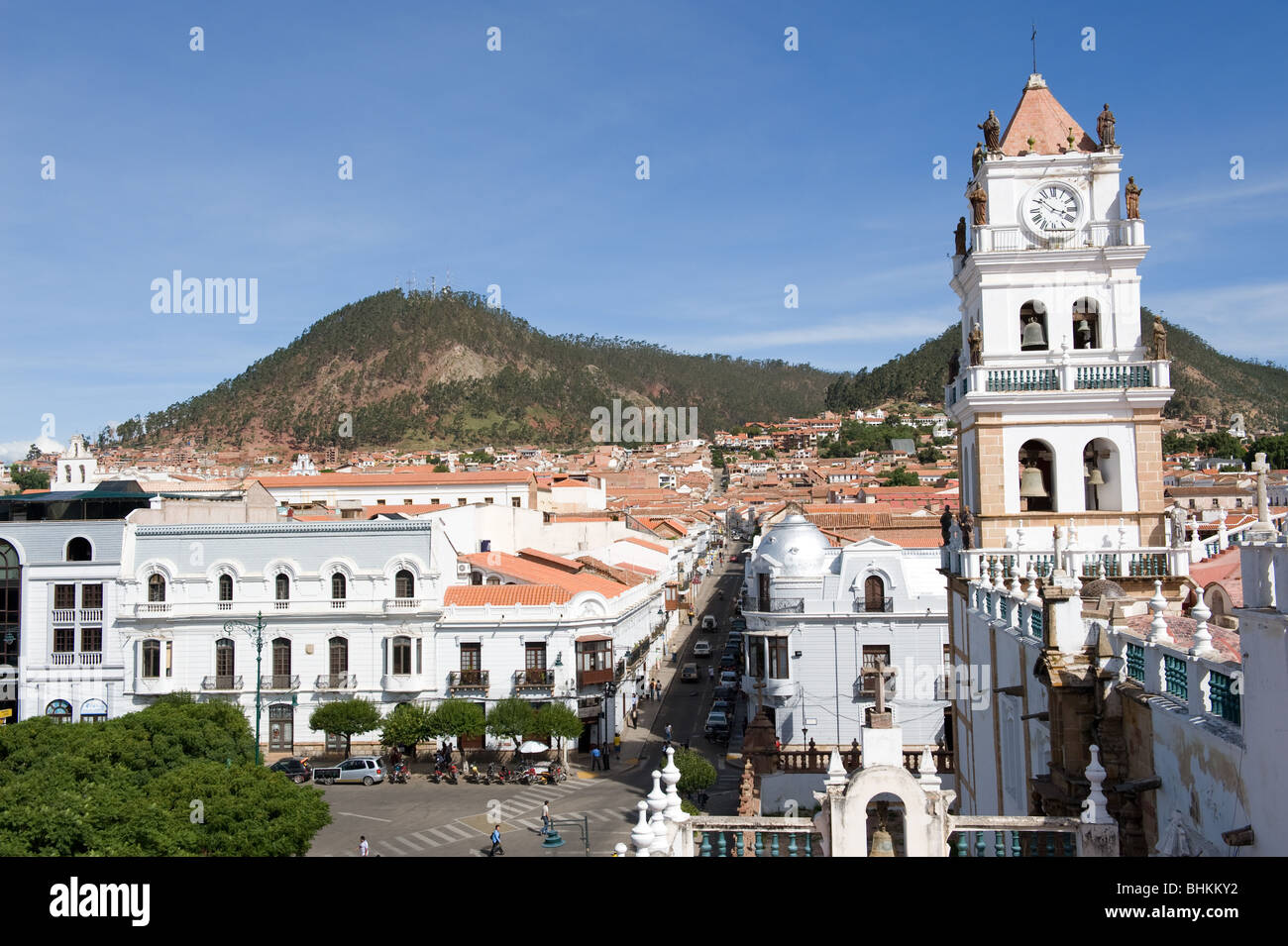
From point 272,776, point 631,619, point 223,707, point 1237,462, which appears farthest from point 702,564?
point 272,776

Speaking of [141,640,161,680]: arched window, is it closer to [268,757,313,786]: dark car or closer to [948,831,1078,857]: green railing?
[268,757,313,786]: dark car

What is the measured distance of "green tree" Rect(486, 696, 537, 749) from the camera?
122ft

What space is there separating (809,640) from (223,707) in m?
18.2

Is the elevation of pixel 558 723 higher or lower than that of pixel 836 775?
lower

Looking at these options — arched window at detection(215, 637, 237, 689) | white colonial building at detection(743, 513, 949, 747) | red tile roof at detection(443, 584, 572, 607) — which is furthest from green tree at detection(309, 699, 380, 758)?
white colonial building at detection(743, 513, 949, 747)

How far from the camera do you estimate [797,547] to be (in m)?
37.5

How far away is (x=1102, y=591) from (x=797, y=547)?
24.7m

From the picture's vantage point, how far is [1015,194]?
56.9 feet

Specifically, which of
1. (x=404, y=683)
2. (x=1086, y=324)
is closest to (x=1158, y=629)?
(x=1086, y=324)

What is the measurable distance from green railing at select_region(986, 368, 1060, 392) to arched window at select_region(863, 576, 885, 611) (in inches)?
782

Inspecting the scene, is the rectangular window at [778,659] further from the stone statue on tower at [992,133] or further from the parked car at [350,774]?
the stone statue on tower at [992,133]

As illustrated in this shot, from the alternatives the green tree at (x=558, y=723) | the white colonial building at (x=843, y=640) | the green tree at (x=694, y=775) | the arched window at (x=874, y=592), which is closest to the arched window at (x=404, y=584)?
the green tree at (x=558, y=723)

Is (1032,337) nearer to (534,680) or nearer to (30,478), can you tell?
(534,680)
